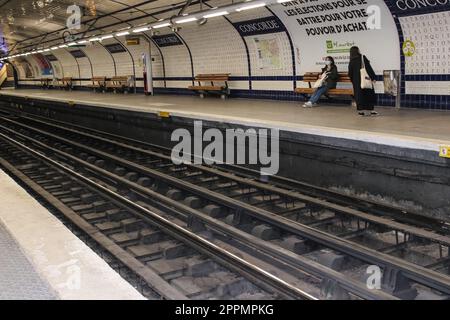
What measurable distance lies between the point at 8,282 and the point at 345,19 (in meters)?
9.61

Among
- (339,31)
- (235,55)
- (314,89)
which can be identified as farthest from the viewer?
(235,55)

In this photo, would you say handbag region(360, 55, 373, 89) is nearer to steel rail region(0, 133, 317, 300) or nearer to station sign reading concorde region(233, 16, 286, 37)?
station sign reading concorde region(233, 16, 286, 37)

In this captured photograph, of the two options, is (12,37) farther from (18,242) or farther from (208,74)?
(18,242)

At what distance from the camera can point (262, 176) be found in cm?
879

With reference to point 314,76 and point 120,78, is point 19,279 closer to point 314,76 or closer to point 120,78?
point 314,76

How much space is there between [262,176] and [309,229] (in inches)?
124

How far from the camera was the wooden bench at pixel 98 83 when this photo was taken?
26859mm

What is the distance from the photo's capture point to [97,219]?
23.9ft

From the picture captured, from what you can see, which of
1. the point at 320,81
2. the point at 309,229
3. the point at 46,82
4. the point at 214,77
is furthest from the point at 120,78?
the point at 309,229

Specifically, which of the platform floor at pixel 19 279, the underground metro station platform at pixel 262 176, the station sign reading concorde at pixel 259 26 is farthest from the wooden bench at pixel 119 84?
the platform floor at pixel 19 279

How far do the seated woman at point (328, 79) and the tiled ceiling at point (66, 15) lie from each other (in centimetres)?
550

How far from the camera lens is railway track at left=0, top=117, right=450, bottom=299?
176 inches

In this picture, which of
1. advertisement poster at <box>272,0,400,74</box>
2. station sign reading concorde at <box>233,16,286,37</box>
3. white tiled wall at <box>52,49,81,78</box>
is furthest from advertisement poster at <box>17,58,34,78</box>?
advertisement poster at <box>272,0,400,74</box>
